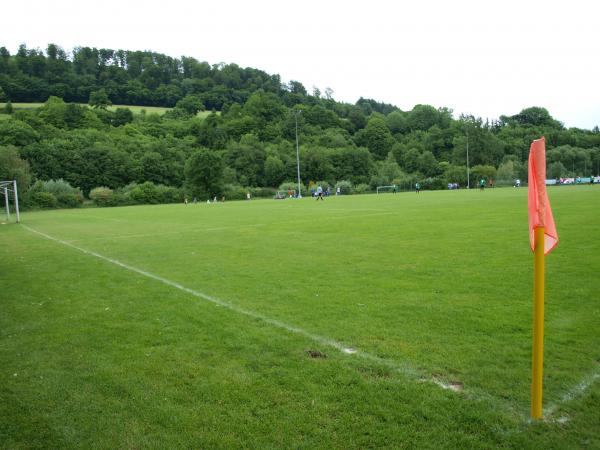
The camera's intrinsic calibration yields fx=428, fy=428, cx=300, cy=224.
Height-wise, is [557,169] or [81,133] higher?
[81,133]

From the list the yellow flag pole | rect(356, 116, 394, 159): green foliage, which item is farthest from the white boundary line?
rect(356, 116, 394, 159): green foliage

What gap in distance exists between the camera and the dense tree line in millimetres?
94062

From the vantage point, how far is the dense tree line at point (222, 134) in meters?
94.1

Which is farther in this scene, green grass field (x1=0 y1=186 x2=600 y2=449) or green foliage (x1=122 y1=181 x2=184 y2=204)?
green foliage (x1=122 y1=181 x2=184 y2=204)

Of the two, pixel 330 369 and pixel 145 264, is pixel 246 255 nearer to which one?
pixel 145 264

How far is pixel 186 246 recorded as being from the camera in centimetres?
1482

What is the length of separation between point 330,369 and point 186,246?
11.2 meters

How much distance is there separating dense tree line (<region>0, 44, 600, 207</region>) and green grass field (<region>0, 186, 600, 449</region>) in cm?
7363

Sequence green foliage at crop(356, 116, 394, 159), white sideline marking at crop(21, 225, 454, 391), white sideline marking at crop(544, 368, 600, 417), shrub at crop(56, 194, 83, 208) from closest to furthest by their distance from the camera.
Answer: white sideline marking at crop(544, 368, 600, 417)
white sideline marking at crop(21, 225, 454, 391)
shrub at crop(56, 194, 83, 208)
green foliage at crop(356, 116, 394, 159)

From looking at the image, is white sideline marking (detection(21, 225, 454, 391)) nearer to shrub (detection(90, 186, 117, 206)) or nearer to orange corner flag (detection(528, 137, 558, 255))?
orange corner flag (detection(528, 137, 558, 255))

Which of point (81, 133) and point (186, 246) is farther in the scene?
point (81, 133)

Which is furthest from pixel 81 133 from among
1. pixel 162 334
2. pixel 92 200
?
pixel 162 334

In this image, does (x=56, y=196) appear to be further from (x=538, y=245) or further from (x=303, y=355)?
(x=538, y=245)

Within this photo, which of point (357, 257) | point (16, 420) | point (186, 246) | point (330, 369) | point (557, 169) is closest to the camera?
point (16, 420)
